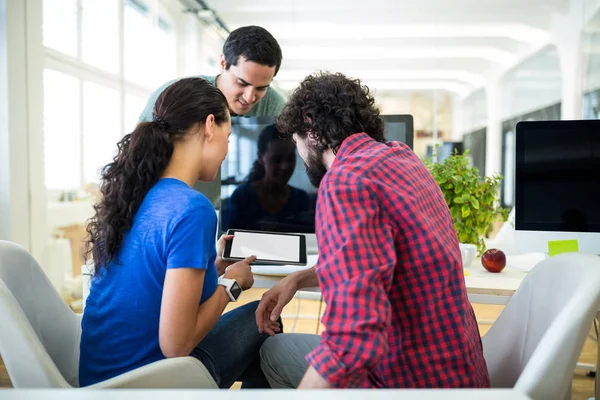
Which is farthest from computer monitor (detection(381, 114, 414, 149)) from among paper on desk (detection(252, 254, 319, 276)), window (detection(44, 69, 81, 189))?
window (detection(44, 69, 81, 189))

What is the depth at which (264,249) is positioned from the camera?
1366 millimetres

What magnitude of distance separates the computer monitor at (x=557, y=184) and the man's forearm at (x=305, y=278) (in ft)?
2.42

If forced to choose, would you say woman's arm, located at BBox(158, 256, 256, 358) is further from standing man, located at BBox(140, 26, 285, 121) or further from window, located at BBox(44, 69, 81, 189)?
window, located at BBox(44, 69, 81, 189)

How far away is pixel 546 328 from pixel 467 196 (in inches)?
30.5

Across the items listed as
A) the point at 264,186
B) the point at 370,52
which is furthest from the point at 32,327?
the point at 370,52

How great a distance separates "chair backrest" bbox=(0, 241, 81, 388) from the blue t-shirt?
96 mm

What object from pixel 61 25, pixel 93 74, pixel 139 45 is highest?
pixel 139 45

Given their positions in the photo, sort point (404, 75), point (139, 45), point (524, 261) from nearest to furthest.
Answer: point (524, 261), point (139, 45), point (404, 75)

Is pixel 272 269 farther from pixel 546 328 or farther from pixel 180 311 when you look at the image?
pixel 546 328

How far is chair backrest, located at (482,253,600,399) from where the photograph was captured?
27.6 inches

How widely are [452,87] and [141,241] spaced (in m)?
5.20

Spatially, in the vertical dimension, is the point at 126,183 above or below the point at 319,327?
above

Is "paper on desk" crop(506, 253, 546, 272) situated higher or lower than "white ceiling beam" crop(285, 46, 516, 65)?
lower

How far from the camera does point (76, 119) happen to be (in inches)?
142
